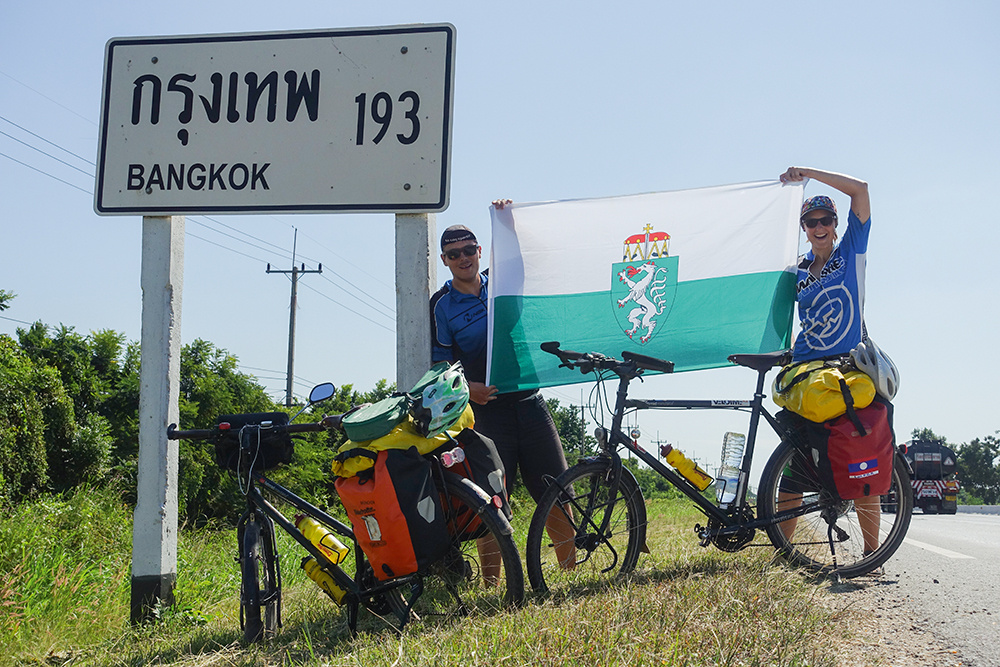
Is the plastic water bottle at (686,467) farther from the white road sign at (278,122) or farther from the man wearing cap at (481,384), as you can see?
→ the white road sign at (278,122)

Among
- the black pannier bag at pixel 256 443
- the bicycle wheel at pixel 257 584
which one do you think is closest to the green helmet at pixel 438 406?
the black pannier bag at pixel 256 443

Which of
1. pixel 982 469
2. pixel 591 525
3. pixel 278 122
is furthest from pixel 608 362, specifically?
pixel 982 469

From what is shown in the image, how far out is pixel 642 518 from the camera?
4.06 m

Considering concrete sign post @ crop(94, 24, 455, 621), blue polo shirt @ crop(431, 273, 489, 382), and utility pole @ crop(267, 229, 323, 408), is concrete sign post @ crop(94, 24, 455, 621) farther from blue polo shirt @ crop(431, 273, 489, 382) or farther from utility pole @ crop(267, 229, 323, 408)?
utility pole @ crop(267, 229, 323, 408)

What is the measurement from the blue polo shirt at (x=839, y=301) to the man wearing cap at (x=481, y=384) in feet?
5.26

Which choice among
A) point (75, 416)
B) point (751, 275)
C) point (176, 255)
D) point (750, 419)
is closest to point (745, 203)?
point (751, 275)

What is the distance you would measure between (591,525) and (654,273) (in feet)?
5.65

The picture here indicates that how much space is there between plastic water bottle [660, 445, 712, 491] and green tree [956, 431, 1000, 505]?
3767 inches

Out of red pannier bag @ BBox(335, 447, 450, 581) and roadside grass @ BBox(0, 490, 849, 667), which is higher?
red pannier bag @ BBox(335, 447, 450, 581)

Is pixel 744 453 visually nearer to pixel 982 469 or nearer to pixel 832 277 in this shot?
pixel 832 277

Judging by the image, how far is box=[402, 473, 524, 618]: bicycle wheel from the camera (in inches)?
130

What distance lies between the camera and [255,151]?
4.25 m

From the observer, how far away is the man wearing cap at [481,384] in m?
4.37

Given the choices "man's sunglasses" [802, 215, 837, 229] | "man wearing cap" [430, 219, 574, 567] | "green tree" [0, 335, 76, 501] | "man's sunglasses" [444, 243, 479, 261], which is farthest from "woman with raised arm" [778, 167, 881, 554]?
"green tree" [0, 335, 76, 501]
